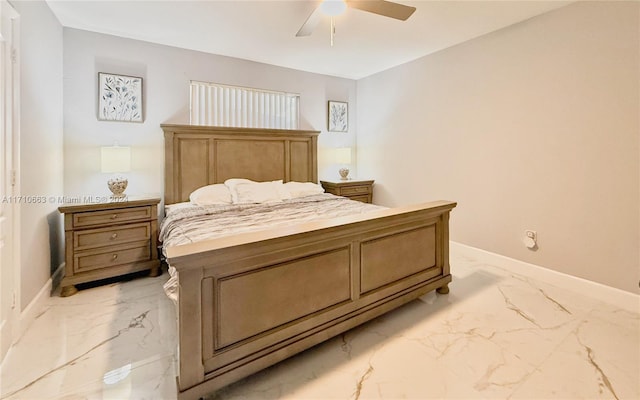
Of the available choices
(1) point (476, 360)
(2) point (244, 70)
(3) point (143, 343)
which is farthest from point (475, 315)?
(2) point (244, 70)

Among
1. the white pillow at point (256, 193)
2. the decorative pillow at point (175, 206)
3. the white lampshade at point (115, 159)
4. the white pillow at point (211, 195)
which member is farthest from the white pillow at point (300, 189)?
the white lampshade at point (115, 159)

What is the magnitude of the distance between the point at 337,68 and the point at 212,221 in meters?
3.01

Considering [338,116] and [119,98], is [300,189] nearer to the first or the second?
[338,116]

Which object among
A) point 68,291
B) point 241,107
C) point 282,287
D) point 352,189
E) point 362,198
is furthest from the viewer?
point 362,198

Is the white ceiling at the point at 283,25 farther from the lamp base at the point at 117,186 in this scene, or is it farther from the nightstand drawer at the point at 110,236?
the nightstand drawer at the point at 110,236

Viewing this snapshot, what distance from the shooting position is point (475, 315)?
2.26 metres

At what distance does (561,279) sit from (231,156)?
368cm

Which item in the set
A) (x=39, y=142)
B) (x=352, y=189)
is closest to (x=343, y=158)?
(x=352, y=189)

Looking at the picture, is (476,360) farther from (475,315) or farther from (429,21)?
(429,21)

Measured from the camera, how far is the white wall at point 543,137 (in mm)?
2379

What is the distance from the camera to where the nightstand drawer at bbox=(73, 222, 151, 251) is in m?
2.63

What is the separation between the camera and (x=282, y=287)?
5.43ft

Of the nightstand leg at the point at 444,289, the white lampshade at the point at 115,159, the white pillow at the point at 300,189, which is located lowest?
the nightstand leg at the point at 444,289

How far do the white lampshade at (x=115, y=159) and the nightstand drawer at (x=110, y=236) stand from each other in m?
0.57
